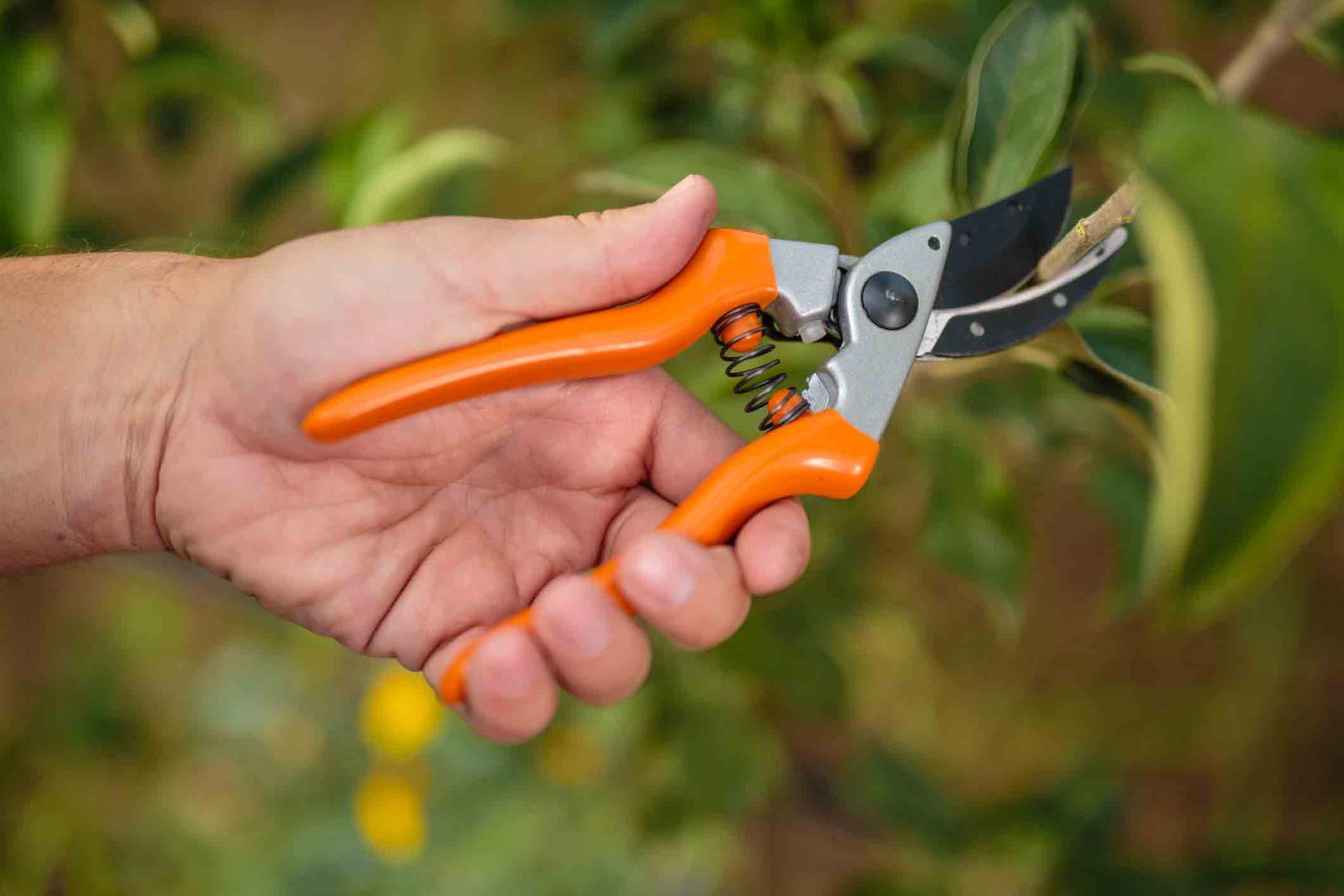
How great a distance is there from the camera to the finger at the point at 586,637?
1.57ft

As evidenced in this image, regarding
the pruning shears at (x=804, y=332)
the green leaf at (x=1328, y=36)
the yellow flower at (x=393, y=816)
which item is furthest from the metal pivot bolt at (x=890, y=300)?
the yellow flower at (x=393, y=816)

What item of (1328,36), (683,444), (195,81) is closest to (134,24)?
(195,81)

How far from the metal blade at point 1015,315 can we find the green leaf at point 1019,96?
0.07m

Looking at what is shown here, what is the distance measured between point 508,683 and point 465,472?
7.5 inches

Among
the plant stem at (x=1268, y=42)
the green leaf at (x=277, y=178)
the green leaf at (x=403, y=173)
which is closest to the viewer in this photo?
the plant stem at (x=1268, y=42)

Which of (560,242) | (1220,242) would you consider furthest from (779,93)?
(1220,242)

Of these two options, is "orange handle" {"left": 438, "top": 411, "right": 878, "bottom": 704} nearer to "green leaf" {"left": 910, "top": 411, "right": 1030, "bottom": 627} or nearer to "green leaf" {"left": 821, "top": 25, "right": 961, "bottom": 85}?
"green leaf" {"left": 910, "top": 411, "right": 1030, "bottom": 627}

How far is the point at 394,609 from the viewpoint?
23.6 inches

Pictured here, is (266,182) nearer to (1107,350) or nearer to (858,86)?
(858,86)

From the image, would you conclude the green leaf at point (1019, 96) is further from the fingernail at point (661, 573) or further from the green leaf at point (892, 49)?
the fingernail at point (661, 573)

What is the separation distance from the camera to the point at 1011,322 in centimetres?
51

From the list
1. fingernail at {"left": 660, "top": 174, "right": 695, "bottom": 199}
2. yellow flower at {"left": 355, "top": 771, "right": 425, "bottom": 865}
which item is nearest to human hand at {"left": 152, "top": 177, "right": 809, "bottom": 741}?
fingernail at {"left": 660, "top": 174, "right": 695, "bottom": 199}

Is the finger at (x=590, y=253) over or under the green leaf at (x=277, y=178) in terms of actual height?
over

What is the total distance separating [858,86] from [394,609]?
0.54 m
